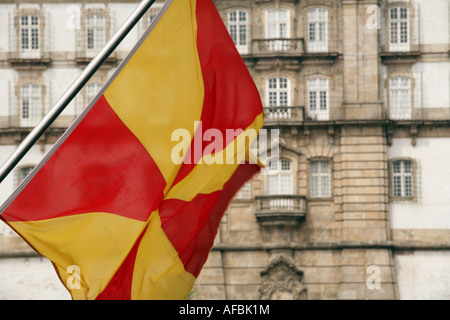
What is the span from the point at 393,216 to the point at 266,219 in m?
5.14

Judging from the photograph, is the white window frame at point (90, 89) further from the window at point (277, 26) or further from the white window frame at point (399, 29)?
the white window frame at point (399, 29)

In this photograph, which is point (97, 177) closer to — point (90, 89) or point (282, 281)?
point (282, 281)

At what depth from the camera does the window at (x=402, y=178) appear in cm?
4625

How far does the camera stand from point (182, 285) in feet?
32.5

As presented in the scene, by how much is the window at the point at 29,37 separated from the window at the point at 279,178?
11.1m

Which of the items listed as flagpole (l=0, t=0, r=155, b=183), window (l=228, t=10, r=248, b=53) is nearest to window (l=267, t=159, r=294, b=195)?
window (l=228, t=10, r=248, b=53)

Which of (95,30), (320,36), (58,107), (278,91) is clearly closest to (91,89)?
(95,30)

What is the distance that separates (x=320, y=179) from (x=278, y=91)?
4.00 metres

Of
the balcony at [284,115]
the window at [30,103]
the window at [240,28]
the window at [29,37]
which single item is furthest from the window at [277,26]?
the window at [30,103]

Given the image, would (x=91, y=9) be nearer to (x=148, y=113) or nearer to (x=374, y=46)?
(x=374, y=46)

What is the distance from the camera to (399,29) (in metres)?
47.1

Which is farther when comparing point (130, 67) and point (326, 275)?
point (326, 275)

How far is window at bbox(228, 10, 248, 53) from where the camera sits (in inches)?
1853

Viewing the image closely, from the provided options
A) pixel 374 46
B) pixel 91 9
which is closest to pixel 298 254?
pixel 374 46
